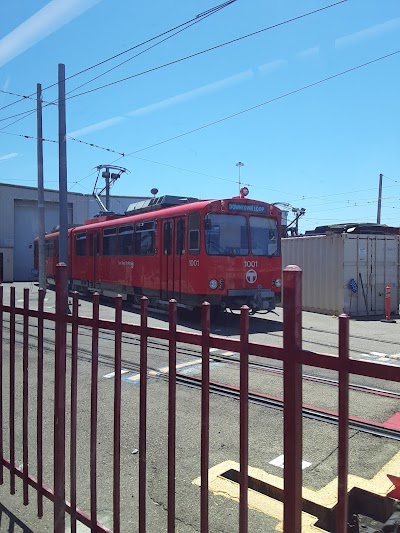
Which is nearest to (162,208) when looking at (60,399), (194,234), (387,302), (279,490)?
(194,234)

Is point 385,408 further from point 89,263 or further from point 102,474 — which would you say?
point 89,263

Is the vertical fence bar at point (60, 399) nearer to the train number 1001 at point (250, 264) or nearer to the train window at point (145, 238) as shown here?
the train number 1001 at point (250, 264)

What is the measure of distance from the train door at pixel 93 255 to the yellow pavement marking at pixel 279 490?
47.3 ft

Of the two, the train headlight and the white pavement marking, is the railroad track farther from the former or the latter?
the train headlight

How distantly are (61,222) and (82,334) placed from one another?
4.93 meters

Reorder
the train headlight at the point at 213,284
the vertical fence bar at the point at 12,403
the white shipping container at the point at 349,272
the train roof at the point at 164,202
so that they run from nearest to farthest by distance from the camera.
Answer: the vertical fence bar at the point at 12,403
the train headlight at the point at 213,284
the train roof at the point at 164,202
the white shipping container at the point at 349,272

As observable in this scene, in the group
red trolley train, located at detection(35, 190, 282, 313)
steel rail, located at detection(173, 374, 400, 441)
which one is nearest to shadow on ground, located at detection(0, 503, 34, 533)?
steel rail, located at detection(173, 374, 400, 441)

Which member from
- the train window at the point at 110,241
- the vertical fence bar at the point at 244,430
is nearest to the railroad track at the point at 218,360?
the vertical fence bar at the point at 244,430

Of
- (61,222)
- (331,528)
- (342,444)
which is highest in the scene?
(61,222)

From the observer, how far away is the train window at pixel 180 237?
12461mm

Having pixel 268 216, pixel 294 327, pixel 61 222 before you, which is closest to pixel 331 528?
pixel 294 327

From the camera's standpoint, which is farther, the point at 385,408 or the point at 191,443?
the point at 385,408

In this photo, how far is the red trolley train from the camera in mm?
11906

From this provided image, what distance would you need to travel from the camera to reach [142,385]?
2.65m
